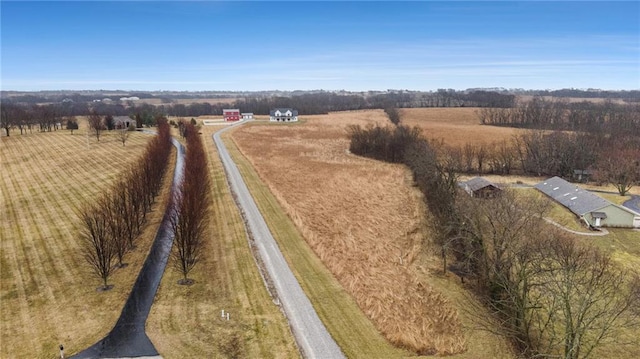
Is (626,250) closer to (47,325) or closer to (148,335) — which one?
(148,335)

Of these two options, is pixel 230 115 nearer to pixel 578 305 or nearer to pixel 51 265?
pixel 51 265

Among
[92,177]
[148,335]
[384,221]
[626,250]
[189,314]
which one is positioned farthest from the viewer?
[92,177]

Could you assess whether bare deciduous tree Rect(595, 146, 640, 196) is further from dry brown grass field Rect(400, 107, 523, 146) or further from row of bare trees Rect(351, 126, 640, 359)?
row of bare trees Rect(351, 126, 640, 359)

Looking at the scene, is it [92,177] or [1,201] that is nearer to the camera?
[1,201]

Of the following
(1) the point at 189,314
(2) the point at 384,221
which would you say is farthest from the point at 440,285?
(1) the point at 189,314

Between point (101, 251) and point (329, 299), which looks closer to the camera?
point (329, 299)

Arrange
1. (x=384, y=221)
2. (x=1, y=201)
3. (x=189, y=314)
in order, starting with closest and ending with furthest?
(x=189, y=314) < (x=384, y=221) < (x=1, y=201)

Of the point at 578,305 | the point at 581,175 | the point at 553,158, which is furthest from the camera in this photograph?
the point at 553,158

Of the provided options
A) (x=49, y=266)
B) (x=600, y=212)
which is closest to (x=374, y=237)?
(x=600, y=212)

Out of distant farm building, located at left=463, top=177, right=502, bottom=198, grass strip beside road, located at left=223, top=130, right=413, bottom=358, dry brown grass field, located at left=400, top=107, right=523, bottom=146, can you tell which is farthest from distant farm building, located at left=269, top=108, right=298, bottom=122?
grass strip beside road, located at left=223, top=130, right=413, bottom=358
